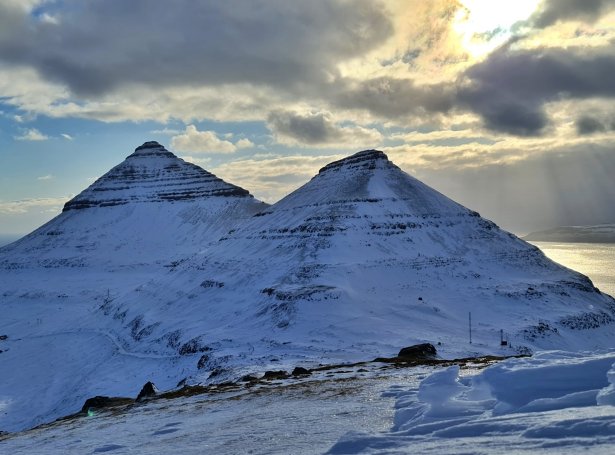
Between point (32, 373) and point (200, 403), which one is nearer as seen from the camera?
point (200, 403)

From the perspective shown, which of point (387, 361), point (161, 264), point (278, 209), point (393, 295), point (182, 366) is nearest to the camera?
point (387, 361)

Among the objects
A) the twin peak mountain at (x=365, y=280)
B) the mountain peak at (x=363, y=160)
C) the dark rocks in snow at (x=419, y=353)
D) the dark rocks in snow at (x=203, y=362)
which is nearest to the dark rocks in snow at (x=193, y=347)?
the twin peak mountain at (x=365, y=280)

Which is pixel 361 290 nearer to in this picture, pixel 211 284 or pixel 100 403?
pixel 211 284

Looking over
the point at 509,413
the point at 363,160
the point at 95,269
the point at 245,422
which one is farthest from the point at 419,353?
the point at 95,269

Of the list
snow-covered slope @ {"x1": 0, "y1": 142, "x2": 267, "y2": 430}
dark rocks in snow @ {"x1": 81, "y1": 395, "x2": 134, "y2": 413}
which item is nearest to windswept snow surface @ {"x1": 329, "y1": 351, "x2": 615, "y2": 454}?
dark rocks in snow @ {"x1": 81, "y1": 395, "x2": 134, "y2": 413}

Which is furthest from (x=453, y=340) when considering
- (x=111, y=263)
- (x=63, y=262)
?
(x=63, y=262)

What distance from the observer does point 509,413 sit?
Answer: 9.32 metres

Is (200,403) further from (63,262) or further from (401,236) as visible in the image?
(63,262)

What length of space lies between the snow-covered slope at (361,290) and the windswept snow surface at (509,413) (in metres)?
16.8

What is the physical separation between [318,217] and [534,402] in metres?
52.9

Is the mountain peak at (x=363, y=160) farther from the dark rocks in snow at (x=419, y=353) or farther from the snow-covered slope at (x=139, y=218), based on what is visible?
→ the dark rocks in snow at (x=419, y=353)

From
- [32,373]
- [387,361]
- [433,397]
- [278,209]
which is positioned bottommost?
[32,373]

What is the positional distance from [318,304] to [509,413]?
114ft

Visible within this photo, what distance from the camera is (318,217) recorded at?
6209 centimetres
